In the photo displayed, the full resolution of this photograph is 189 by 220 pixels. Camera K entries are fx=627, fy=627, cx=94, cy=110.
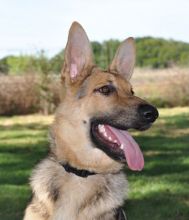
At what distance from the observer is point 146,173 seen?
A: 37.5ft

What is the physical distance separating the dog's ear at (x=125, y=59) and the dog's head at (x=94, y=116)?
1.24ft

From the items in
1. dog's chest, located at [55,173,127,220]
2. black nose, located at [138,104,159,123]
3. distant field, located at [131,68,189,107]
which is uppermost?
black nose, located at [138,104,159,123]

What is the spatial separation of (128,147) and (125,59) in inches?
43.9

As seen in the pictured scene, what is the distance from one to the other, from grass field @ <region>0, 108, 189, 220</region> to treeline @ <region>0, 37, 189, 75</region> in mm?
3360

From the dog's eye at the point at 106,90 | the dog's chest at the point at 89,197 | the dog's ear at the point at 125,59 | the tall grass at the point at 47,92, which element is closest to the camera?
the dog's chest at the point at 89,197

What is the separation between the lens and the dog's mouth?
5.50 meters

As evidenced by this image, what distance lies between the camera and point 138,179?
420 inches

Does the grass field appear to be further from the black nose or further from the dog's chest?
the black nose

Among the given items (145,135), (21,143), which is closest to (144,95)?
(145,135)

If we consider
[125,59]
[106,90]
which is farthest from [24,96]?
Answer: [106,90]

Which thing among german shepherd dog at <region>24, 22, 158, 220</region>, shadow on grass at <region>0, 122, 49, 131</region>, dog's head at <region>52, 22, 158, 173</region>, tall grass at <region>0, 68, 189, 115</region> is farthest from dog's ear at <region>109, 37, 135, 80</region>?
tall grass at <region>0, 68, 189, 115</region>

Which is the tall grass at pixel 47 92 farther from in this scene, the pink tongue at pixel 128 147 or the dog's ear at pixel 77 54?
the pink tongue at pixel 128 147

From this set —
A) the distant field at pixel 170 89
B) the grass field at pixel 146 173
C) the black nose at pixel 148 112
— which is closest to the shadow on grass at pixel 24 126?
the grass field at pixel 146 173

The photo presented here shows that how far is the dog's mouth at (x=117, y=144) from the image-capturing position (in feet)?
18.0
